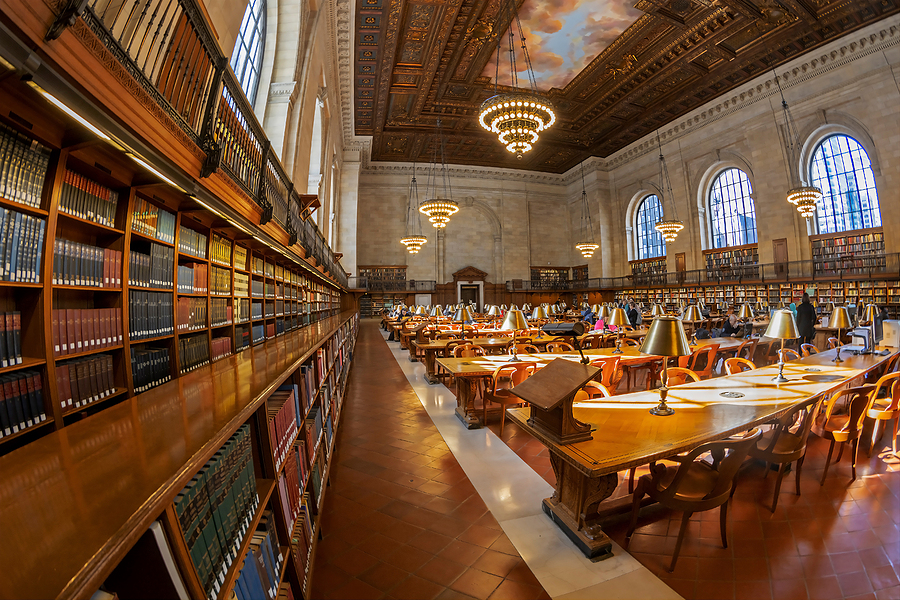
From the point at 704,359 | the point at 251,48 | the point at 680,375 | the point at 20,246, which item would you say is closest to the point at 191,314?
the point at 20,246

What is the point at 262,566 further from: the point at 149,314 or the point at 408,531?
the point at 149,314

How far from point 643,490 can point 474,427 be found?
6.89 ft

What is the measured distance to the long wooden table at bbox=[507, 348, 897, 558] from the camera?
196 cm

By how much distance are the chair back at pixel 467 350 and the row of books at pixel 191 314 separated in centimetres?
342

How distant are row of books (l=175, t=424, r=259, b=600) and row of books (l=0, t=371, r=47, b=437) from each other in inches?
33.5

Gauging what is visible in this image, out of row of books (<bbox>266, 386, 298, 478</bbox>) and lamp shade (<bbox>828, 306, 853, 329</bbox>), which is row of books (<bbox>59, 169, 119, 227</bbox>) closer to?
row of books (<bbox>266, 386, 298, 478</bbox>)

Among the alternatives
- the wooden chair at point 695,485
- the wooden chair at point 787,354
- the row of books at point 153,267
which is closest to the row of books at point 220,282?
the row of books at point 153,267

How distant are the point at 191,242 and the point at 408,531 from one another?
2.38m

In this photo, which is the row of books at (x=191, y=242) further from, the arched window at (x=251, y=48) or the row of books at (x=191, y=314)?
the arched window at (x=251, y=48)

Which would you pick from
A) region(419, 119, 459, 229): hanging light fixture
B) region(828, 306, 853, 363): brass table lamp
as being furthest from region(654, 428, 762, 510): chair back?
region(419, 119, 459, 229): hanging light fixture

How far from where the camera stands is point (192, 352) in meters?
2.70

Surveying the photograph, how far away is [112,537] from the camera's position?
52 centimetres

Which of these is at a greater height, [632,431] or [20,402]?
[20,402]

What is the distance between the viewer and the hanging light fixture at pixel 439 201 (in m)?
15.1
